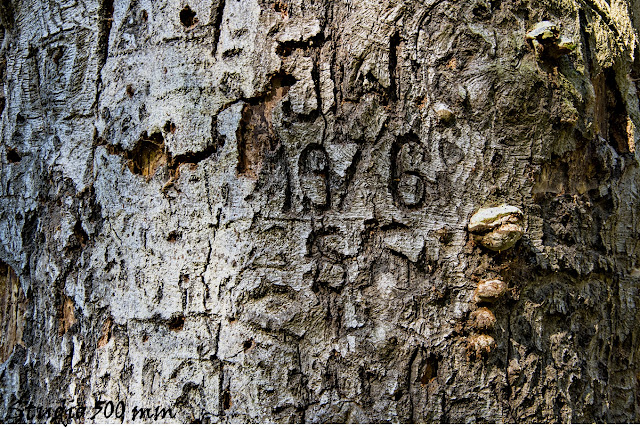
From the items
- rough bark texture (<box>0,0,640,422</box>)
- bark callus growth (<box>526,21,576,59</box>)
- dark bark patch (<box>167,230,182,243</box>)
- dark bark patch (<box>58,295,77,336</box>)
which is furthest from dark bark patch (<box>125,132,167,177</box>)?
bark callus growth (<box>526,21,576,59</box>)

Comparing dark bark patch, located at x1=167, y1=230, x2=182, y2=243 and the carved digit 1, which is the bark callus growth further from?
dark bark patch, located at x1=167, y1=230, x2=182, y2=243

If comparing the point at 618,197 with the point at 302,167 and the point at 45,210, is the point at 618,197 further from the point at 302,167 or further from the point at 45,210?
the point at 45,210

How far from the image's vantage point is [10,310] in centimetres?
133

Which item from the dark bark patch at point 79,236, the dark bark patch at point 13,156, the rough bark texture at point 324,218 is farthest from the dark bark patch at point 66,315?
the dark bark patch at point 13,156

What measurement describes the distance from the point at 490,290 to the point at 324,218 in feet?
1.32

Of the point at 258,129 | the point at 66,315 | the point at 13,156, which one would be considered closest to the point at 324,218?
the point at 258,129

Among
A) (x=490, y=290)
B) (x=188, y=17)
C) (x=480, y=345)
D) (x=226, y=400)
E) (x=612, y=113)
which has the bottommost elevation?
(x=226, y=400)

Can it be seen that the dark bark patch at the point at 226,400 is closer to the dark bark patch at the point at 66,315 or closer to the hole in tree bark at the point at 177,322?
the hole in tree bark at the point at 177,322

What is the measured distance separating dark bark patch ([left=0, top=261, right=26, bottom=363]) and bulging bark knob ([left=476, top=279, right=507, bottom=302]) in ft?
3.96

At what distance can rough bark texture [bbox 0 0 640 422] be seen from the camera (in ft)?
3.38

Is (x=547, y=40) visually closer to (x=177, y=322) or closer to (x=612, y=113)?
(x=612, y=113)

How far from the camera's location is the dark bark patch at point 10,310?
4.24 feet

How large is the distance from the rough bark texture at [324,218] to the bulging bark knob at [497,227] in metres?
0.02

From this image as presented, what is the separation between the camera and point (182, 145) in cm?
110
